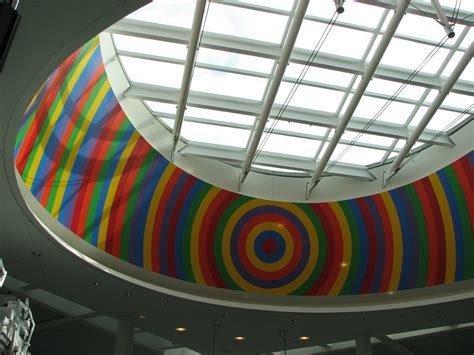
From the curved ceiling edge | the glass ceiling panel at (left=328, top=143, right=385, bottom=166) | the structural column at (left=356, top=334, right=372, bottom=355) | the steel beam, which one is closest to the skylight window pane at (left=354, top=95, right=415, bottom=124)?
the glass ceiling panel at (left=328, top=143, right=385, bottom=166)

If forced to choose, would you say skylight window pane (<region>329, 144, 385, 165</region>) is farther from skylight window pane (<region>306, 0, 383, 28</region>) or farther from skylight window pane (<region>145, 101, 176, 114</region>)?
skylight window pane (<region>145, 101, 176, 114</region>)

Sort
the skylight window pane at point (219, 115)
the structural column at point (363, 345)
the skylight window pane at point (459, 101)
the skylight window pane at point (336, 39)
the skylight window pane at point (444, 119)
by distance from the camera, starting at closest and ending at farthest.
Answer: the skylight window pane at point (336, 39)
the skylight window pane at point (459, 101)
the skylight window pane at point (219, 115)
the skylight window pane at point (444, 119)
the structural column at point (363, 345)

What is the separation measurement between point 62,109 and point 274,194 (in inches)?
342

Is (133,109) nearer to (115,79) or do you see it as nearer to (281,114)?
(115,79)

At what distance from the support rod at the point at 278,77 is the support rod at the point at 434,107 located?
487 centimetres

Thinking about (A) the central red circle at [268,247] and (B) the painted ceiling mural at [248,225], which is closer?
(B) the painted ceiling mural at [248,225]

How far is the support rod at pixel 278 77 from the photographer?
1472cm

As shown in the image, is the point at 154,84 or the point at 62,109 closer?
the point at 62,109

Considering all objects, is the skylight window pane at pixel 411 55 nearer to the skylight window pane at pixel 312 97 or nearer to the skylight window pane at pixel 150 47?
the skylight window pane at pixel 312 97

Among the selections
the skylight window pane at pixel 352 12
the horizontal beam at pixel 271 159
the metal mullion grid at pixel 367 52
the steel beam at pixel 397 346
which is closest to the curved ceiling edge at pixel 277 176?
the horizontal beam at pixel 271 159

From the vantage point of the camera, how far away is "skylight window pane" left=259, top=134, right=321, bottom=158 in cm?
2105

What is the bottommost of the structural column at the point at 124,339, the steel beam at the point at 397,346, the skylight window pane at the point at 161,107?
the structural column at the point at 124,339

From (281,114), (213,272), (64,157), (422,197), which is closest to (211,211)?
(213,272)

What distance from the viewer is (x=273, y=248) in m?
22.5
